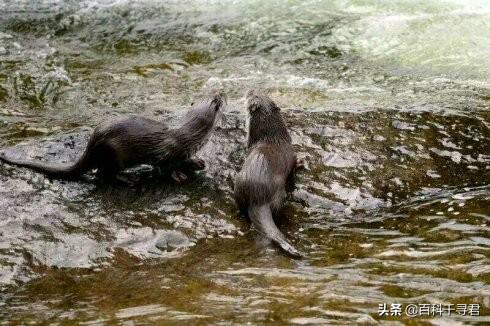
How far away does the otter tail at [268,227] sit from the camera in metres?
2.97

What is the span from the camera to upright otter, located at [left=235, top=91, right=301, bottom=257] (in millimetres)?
3203

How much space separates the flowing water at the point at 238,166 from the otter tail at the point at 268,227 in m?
0.06

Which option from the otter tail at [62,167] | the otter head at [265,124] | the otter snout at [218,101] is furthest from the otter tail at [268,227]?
the otter tail at [62,167]

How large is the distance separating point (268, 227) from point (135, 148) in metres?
1.00

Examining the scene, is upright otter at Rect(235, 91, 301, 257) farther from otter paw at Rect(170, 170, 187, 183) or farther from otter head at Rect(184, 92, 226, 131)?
otter paw at Rect(170, 170, 187, 183)

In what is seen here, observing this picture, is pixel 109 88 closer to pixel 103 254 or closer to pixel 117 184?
pixel 117 184

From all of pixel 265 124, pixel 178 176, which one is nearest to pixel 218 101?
pixel 265 124

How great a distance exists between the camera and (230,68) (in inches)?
226

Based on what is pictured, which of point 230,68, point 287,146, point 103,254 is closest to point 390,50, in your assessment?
point 230,68

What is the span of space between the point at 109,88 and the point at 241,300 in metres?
3.28

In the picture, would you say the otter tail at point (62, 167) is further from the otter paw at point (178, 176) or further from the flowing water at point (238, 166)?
the otter paw at point (178, 176)

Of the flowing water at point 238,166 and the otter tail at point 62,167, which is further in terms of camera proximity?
the otter tail at point 62,167

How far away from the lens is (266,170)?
3.45 meters

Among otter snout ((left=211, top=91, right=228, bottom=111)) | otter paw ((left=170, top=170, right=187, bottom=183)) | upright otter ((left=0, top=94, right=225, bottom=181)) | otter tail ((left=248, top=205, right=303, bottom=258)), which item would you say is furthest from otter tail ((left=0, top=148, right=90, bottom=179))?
otter tail ((left=248, top=205, right=303, bottom=258))
